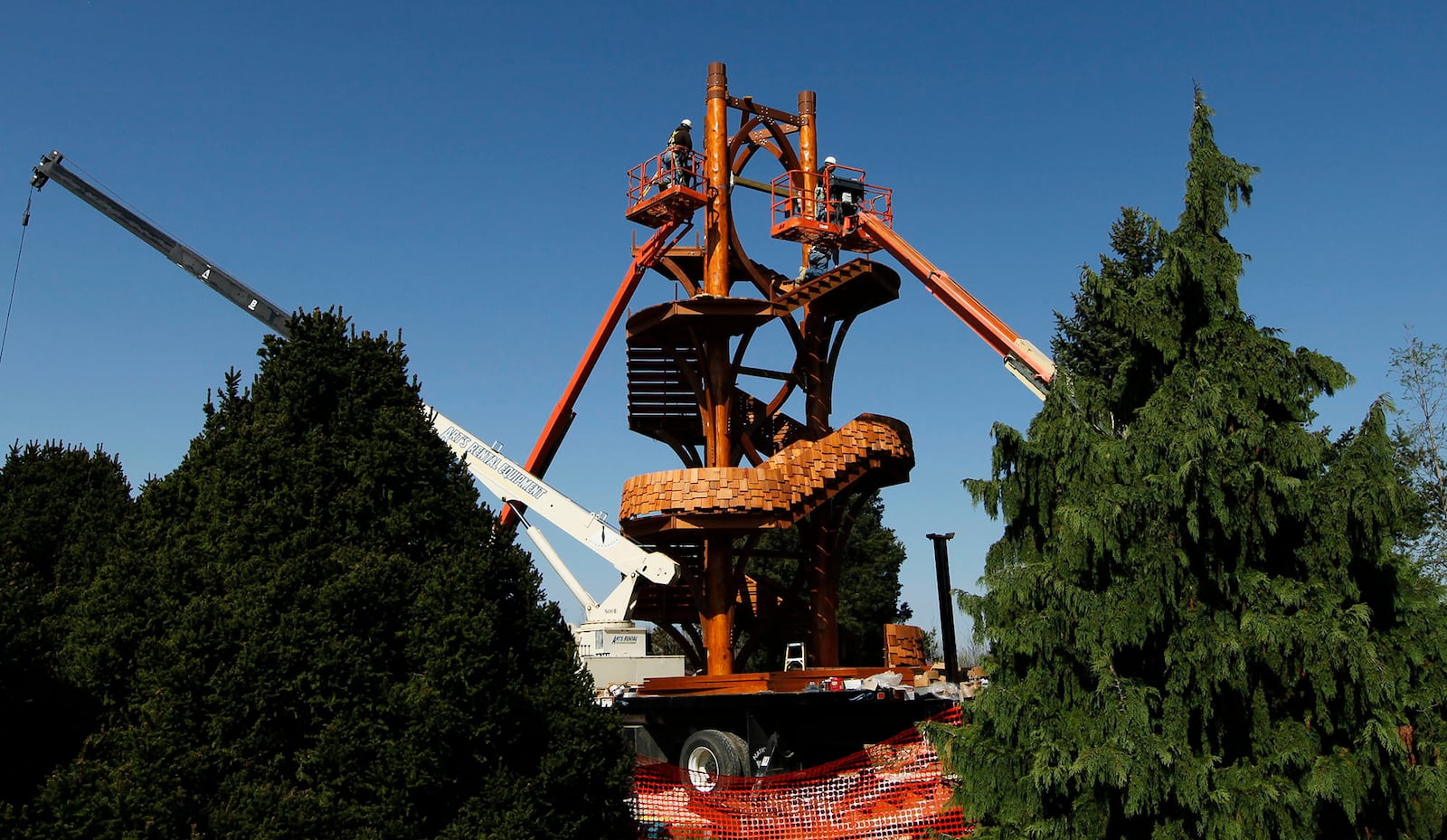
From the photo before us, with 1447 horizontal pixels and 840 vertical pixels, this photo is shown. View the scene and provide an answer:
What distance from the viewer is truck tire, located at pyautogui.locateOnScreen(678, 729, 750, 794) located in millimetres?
18469

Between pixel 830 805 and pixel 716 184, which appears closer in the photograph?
pixel 830 805

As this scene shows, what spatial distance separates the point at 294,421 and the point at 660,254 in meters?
19.1

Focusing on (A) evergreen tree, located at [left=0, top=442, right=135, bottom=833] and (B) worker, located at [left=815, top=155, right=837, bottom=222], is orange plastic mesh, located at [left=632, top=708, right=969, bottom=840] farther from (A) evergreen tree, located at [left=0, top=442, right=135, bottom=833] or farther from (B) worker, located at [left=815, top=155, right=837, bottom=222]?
(B) worker, located at [left=815, top=155, right=837, bottom=222]

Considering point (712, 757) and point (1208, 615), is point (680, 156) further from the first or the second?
point (1208, 615)

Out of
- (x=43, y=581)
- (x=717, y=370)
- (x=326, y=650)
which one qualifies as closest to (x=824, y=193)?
(x=717, y=370)

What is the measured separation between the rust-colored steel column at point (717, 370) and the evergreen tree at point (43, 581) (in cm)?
1336

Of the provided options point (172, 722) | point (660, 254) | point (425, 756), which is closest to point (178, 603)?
point (172, 722)

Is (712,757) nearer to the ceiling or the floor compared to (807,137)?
nearer to the floor

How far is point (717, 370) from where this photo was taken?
87.7ft

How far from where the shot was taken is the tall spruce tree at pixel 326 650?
8641mm

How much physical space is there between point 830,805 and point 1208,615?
6.55 meters

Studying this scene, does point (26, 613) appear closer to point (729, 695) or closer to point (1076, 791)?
point (1076, 791)

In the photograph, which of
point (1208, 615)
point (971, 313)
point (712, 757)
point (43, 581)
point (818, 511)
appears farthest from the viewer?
point (818, 511)

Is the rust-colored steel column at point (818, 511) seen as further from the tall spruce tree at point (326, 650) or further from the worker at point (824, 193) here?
the tall spruce tree at point (326, 650)
